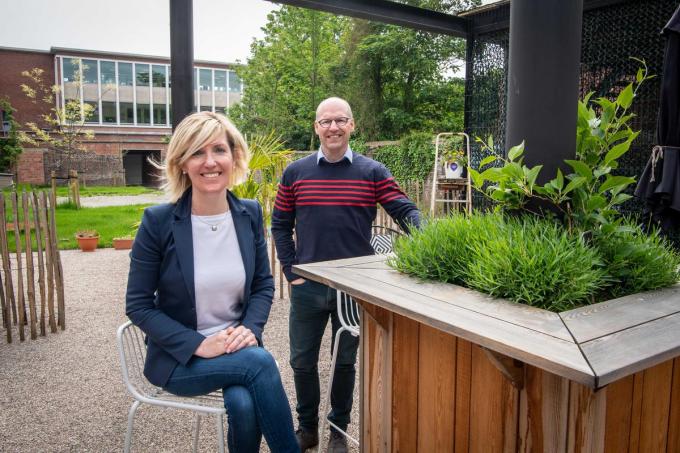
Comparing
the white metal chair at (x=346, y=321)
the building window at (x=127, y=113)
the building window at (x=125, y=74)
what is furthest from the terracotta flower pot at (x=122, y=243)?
the building window at (x=125, y=74)

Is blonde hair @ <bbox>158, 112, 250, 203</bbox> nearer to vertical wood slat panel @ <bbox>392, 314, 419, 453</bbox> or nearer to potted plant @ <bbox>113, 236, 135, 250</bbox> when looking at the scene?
vertical wood slat panel @ <bbox>392, 314, 419, 453</bbox>

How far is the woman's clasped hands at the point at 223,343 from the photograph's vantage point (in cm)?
200

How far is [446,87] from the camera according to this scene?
20078 mm

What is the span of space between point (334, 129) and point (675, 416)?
6.20 ft

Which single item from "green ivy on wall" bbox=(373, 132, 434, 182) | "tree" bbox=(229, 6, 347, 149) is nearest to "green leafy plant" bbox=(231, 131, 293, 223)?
"green ivy on wall" bbox=(373, 132, 434, 182)

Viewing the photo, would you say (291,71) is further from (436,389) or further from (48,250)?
(436,389)

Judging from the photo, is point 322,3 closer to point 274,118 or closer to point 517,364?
point 517,364

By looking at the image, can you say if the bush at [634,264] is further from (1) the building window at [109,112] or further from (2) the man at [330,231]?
(1) the building window at [109,112]

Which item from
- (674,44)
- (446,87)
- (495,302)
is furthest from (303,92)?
(495,302)

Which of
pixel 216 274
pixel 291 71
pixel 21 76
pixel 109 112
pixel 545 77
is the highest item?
pixel 21 76

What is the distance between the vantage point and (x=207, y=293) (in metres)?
2.11

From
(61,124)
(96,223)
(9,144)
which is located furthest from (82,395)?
(61,124)

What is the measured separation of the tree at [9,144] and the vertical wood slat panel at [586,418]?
2934cm

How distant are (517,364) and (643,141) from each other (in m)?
5.05
